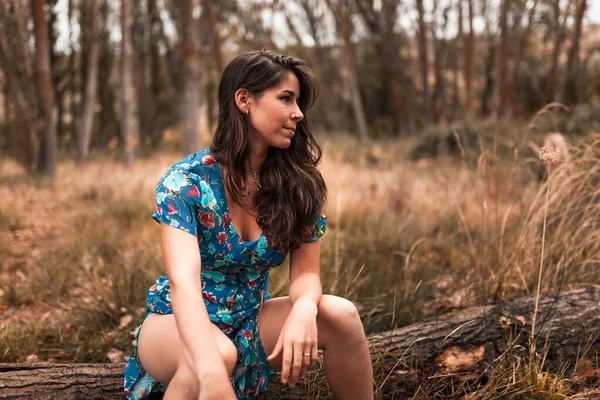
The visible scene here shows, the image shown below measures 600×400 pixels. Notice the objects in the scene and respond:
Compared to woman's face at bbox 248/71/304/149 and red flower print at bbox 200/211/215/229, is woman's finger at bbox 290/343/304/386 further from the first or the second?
woman's face at bbox 248/71/304/149

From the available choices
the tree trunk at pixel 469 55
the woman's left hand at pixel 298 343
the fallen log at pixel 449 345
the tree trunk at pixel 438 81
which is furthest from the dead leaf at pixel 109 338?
the tree trunk at pixel 469 55

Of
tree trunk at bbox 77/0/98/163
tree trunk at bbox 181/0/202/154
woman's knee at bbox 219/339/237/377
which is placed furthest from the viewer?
tree trunk at bbox 77/0/98/163

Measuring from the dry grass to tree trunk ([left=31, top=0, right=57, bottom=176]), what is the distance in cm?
192

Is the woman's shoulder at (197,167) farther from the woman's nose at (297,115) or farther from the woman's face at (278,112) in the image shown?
the woman's nose at (297,115)

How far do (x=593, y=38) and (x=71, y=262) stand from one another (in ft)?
69.8

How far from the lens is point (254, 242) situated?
6.88 feet

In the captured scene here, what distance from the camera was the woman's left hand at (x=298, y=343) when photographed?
1868 mm

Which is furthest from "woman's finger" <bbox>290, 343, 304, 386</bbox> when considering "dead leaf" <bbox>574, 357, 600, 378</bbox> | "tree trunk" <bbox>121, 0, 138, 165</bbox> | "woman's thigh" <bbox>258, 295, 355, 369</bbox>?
"tree trunk" <bbox>121, 0, 138, 165</bbox>

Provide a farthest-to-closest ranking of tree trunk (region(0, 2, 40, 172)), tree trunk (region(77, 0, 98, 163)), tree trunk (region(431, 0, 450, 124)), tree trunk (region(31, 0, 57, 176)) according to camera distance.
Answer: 1. tree trunk (region(431, 0, 450, 124))
2. tree trunk (region(77, 0, 98, 163))
3. tree trunk (region(0, 2, 40, 172))
4. tree trunk (region(31, 0, 57, 176))

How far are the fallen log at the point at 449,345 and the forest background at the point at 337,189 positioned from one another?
0.41ft

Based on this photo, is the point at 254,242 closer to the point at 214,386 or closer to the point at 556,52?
the point at 214,386

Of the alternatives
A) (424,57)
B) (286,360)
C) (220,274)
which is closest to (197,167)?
(220,274)

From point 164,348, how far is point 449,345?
→ 53.2 inches

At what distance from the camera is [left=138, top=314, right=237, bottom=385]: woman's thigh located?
1831mm
